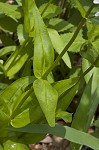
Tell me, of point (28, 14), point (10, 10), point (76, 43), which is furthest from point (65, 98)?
point (10, 10)

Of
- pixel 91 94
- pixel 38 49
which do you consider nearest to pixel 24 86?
pixel 38 49

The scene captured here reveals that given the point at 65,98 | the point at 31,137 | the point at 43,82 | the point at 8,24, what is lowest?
the point at 31,137

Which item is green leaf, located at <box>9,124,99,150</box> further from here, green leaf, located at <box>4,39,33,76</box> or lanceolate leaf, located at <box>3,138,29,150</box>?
green leaf, located at <box>4,39,33,76</box>

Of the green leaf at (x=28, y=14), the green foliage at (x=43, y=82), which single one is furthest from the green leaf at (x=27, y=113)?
the green leaf at (x=28, y=14)

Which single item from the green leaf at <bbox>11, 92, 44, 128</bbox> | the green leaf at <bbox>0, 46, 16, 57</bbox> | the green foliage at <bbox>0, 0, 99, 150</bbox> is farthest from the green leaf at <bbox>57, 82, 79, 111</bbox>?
the green leaf at <bbox>0, 46, 16, 57</bbox>

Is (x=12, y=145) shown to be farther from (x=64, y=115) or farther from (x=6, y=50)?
(x=6, y=50)

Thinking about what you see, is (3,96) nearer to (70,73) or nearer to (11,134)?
(11,134)

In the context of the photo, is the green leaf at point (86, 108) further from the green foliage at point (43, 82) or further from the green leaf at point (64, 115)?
the green leaf at point (64, 115)
